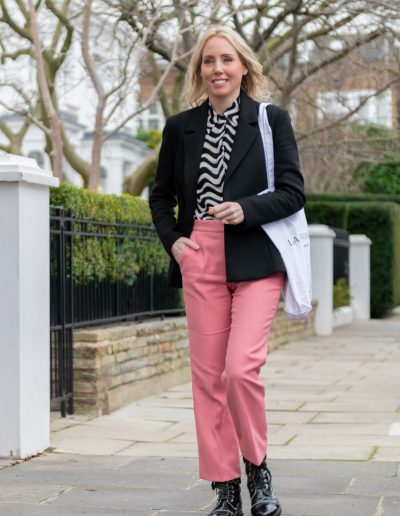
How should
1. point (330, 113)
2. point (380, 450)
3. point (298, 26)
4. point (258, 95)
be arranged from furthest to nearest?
point (330, 113) < point (298, 26) < point (380, 450) < point (258, 95)

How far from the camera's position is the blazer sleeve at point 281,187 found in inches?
184

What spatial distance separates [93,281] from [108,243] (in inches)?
17.4

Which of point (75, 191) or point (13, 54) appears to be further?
point (13, 54)

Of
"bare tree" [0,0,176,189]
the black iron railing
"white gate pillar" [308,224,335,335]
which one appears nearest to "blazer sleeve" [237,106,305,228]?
the black iron railing

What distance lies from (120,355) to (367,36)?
27.5 feet

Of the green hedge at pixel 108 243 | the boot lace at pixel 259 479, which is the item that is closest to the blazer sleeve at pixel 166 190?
the boot lace at pixel 259 479

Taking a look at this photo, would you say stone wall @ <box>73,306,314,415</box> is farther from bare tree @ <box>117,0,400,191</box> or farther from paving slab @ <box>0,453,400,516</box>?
bare tree @ <box>117,0,400,191</box>

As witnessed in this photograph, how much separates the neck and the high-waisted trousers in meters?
0.48

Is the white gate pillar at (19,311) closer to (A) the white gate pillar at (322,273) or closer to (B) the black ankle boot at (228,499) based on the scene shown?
(B) the black ankle boot at (228,499)

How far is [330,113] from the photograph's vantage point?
2066cm

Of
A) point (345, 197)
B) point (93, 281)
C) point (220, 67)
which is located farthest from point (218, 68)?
point (345, 197)

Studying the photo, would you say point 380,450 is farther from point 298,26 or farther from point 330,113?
point 330,113

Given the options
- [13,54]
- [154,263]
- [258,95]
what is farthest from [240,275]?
[13,54]

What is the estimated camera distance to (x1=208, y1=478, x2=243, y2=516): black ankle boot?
4.70 metres
